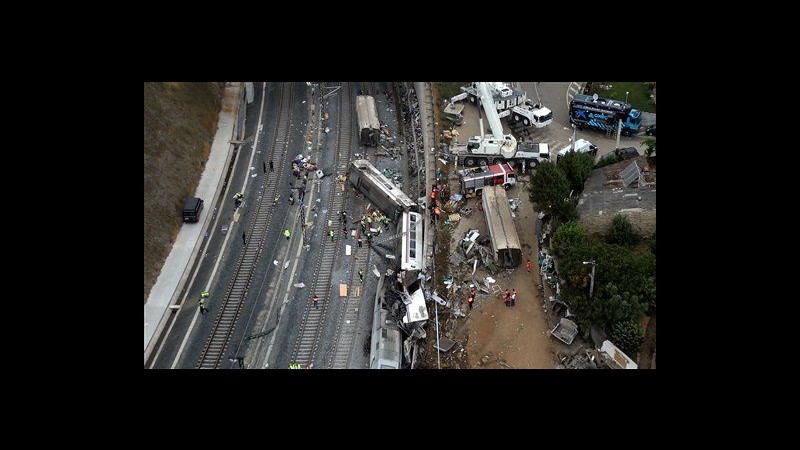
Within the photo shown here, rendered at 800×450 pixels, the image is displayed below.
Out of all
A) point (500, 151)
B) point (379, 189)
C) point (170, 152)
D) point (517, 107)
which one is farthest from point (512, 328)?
point (170, 152)

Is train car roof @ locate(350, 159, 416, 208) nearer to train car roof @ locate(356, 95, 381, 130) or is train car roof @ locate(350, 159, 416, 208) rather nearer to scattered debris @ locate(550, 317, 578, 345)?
train car roof @ locate(356, 95, 381, 130)

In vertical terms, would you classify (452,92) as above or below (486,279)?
above

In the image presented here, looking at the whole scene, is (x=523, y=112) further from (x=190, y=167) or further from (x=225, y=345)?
(x=225, y=345)

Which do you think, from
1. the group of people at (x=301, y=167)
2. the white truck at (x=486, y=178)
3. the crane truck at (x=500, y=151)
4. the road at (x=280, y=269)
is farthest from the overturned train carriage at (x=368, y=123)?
the white truck at (x=486, y=178)

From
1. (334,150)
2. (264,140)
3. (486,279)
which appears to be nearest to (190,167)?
(264,140)

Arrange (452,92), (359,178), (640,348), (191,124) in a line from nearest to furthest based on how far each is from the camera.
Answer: (640,348), (359,178), (191,124), (452,92)

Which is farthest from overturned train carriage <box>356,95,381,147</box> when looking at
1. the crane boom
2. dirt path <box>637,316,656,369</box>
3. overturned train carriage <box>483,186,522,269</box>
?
dirt path <box>637,316,656,369</box>

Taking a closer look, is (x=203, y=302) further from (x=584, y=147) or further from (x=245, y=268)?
(x=584, y=147)

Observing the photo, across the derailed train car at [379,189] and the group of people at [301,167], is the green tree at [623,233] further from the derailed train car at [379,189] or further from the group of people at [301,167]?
the group of people at [301,167]
